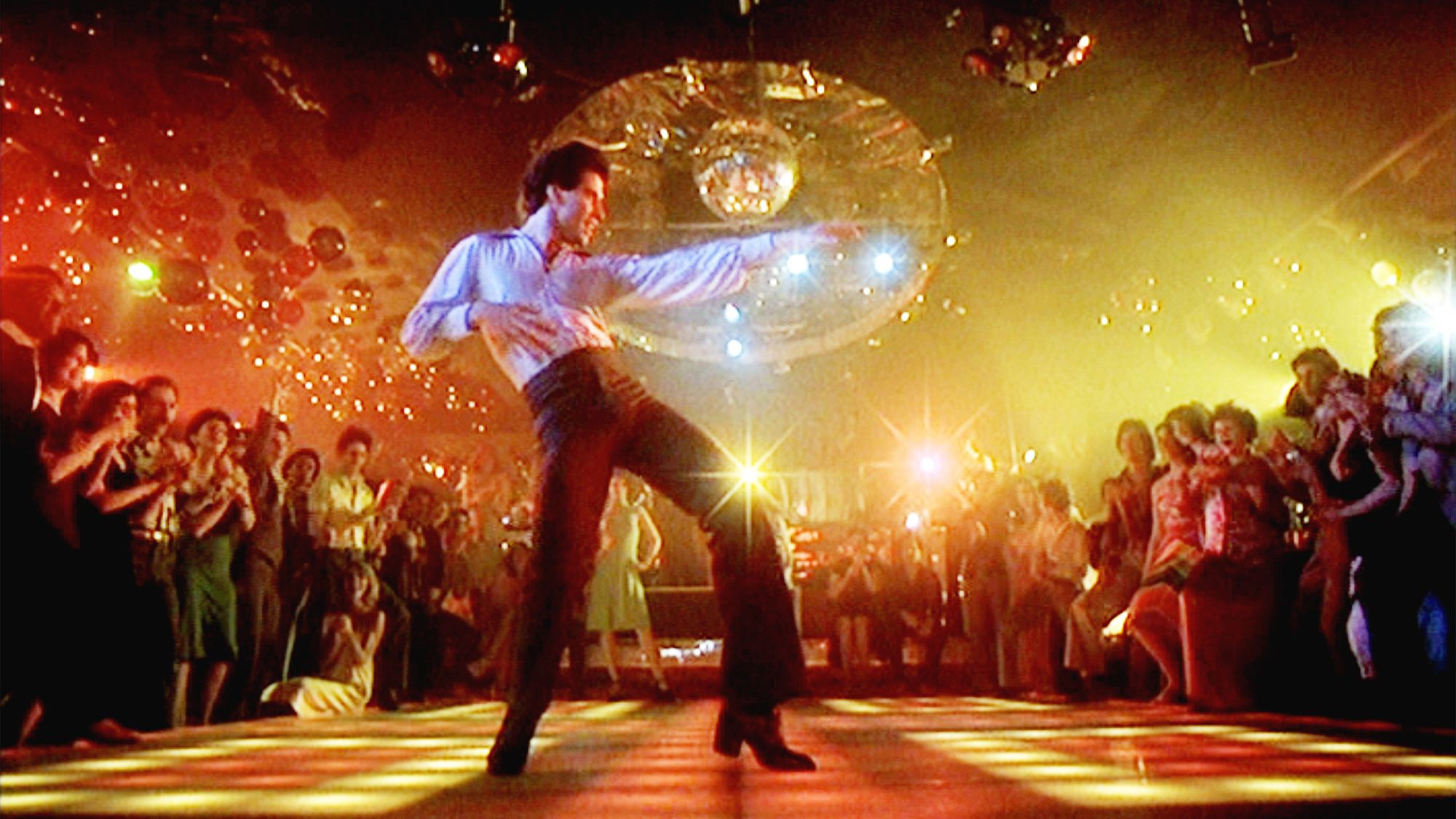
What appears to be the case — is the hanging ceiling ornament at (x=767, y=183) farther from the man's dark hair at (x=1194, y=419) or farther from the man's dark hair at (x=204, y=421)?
the man's dark hair at (x=204, y=421)

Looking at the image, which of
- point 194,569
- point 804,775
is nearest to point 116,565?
point 194,569

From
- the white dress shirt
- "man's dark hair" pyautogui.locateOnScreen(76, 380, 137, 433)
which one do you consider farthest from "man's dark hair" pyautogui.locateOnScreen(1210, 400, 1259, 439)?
"man's dark hair" pyautogui.locateOnScreen(76, 380, 137, 433)

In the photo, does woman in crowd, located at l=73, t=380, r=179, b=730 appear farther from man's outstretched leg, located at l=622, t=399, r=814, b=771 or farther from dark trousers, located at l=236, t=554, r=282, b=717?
man's outstretched leg, located at l=622, t=399, r=814, b=771

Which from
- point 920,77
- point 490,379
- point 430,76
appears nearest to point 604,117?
point 430,76

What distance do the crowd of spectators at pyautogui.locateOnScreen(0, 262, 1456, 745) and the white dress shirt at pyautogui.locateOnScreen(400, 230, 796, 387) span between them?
1799 millimetres

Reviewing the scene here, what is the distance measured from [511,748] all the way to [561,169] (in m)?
1.53

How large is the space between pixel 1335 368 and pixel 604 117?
408cm

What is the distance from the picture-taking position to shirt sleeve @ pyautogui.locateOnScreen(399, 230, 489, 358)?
2785 millimetres

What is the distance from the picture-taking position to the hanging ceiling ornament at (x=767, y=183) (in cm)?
570

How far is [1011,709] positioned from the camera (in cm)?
544

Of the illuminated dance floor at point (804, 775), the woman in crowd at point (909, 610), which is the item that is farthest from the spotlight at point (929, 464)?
the illuminated dance floor at point (804, 775)

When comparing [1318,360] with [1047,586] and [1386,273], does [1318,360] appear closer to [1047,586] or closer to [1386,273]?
[1047,586]

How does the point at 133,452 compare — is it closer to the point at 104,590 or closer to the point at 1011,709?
the point at 104,590

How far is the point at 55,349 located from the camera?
3930 millimetres
